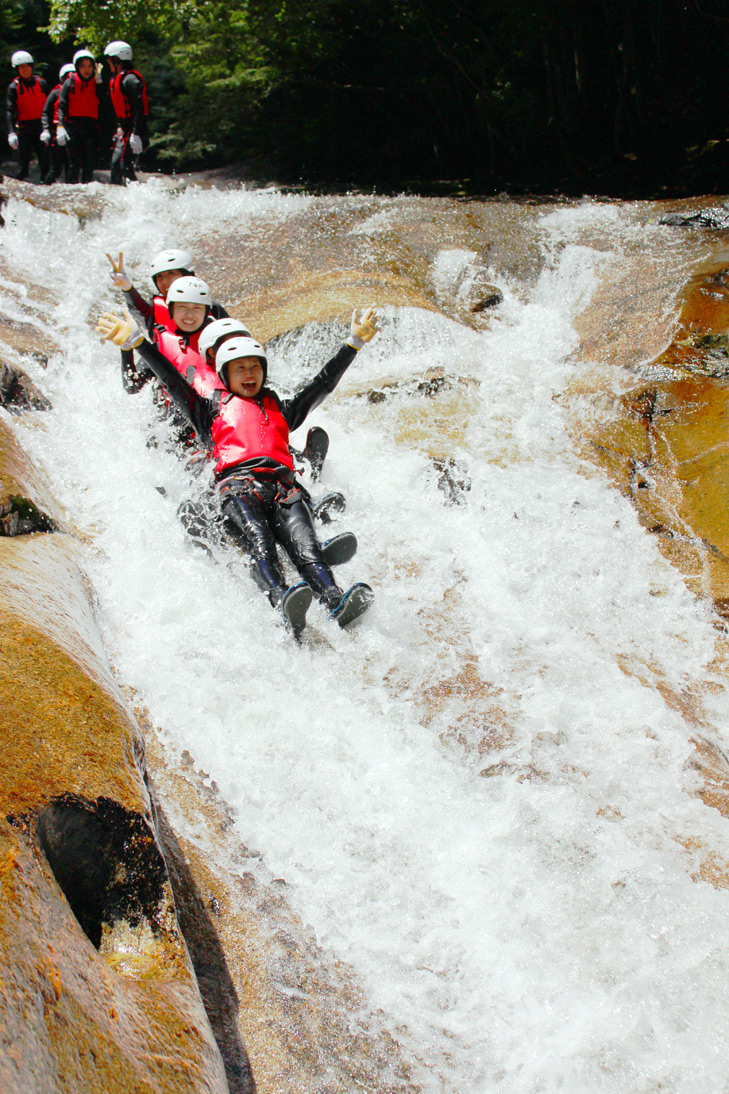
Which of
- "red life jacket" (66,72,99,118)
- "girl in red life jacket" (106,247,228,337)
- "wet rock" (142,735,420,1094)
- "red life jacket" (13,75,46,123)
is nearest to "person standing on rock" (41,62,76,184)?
"red life jacket" (13,75,46,123)

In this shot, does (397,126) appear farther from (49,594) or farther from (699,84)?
(49,594)

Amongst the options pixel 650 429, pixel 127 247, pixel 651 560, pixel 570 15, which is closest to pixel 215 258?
pixel 127 247

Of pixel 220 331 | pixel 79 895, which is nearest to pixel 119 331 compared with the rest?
pixel 220 331

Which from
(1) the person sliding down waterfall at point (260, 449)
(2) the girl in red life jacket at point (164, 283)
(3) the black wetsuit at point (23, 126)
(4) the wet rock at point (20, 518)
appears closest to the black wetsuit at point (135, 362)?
(2) the girl in red life jacket at point (164, 283)

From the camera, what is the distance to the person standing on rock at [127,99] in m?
10.9

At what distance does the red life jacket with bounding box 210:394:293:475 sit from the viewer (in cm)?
497

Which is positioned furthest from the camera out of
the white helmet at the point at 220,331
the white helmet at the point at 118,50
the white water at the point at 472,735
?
the white helmet at the point at 118,50

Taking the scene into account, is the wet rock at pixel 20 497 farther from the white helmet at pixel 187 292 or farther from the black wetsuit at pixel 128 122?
the black wetsuit at pixel 128 122

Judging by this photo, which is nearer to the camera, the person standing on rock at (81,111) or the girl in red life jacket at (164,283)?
the girl in red life jacket at (164,283)

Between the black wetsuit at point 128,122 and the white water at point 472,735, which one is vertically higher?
the black wetsuit at point 128,122

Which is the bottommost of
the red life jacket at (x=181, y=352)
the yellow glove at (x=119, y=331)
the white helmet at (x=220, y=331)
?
the red life jacket at (x=181, y=352)

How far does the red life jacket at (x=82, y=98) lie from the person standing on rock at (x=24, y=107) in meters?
0.91

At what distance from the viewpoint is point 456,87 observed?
14.6m

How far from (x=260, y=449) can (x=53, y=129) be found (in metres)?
10.3
